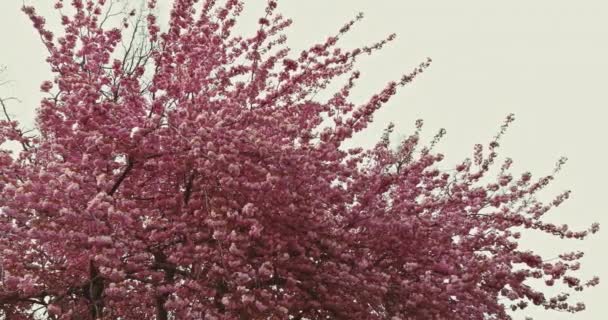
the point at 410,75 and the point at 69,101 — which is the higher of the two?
the point at 410,75

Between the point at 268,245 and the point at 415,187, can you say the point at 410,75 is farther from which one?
the point at 268,245

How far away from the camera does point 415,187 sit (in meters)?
8.34

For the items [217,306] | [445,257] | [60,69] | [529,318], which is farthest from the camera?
[529,318]

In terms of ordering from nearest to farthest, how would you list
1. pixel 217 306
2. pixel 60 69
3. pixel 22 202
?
pixel 22 202
pixel 217 306
pixel 60 69

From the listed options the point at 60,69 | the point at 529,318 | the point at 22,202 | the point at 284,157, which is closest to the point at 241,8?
the point at 60,69

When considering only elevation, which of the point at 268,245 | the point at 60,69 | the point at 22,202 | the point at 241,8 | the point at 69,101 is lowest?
the point at 22,202

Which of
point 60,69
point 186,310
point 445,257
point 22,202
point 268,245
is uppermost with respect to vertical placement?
point 60,69

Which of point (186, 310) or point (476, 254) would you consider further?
point (476, 254)

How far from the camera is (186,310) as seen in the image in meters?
5.59

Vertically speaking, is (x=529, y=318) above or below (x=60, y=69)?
below

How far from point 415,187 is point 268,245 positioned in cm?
353

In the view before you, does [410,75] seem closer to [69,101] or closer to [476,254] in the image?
[476,254]

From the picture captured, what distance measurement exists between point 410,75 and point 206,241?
349cm

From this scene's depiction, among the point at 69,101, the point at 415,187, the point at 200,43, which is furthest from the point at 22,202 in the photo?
the point at 415,187
